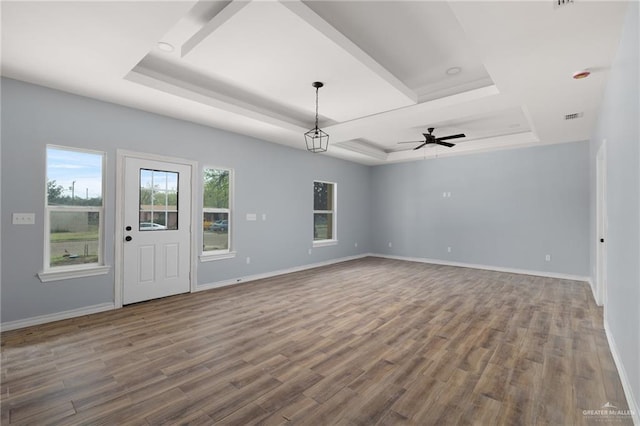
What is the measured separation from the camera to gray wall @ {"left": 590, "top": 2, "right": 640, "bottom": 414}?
1828 millimetres

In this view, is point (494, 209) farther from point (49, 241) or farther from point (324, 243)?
point (49, 241)

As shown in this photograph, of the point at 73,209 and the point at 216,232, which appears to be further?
the point at 216,232

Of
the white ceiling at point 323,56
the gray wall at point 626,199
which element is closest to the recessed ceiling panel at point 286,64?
the white ceiling at point 323,56

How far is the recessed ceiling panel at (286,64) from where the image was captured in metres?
2.48

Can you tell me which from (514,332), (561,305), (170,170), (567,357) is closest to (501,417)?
(567,357)

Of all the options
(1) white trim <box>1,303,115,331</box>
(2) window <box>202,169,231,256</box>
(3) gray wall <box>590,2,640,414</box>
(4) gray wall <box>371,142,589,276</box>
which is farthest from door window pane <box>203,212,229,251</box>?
(3) gray wall <box>590,2,640,414</box>

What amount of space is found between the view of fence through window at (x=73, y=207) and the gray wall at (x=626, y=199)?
5232 mm

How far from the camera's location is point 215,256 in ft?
16.7

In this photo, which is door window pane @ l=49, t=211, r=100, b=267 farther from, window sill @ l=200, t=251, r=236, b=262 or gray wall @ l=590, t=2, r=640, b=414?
gray wall @ l=590, t=2, r=640, b=414

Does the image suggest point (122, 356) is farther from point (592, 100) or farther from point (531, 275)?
point (531, 275)

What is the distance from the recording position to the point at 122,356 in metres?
2.66

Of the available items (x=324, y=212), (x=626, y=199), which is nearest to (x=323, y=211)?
(x=324, y=212)

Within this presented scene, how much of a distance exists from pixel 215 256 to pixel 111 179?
6.26ft

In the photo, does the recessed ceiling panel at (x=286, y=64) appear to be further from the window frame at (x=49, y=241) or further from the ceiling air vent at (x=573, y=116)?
the ceiling air vent at (x=573, y=116)
